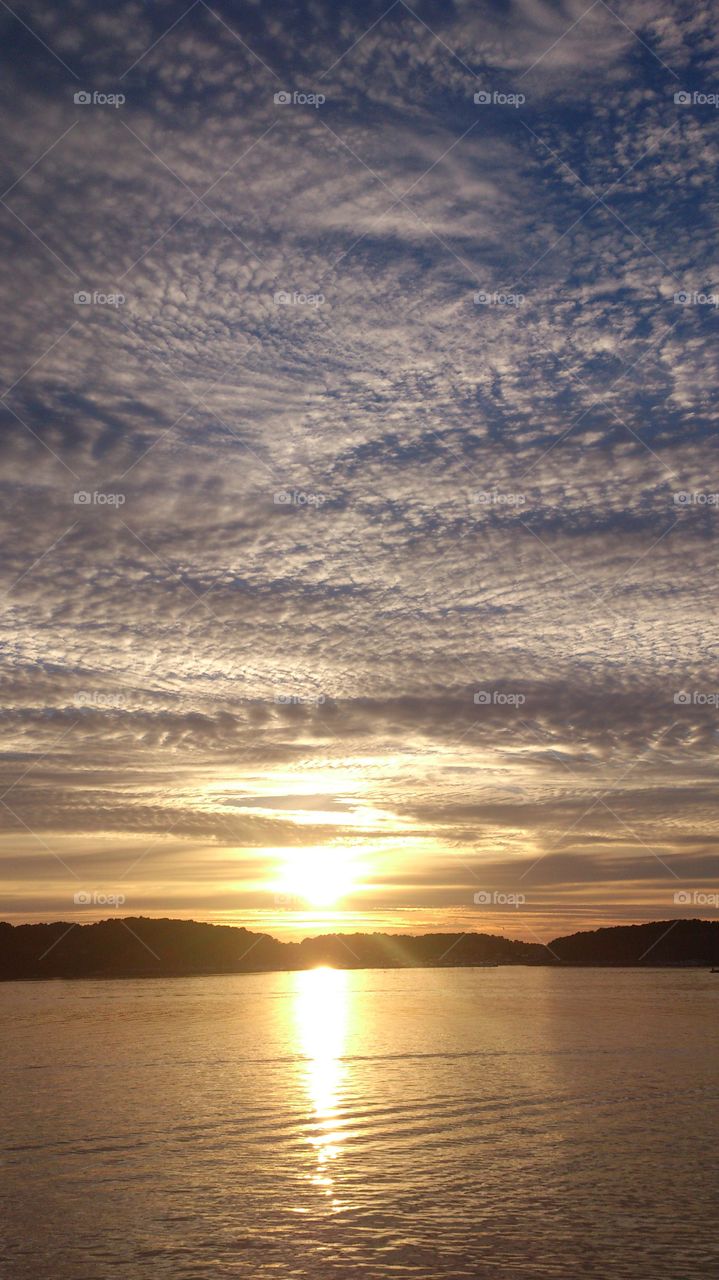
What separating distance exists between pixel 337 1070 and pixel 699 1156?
36.0 m

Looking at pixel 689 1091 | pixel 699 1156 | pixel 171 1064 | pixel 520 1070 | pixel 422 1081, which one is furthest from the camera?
pixel 171 1064

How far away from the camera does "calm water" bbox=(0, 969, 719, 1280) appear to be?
26109 mm

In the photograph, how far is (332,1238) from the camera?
2772 centimetres

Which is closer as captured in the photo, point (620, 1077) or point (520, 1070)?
point (620, 1077)

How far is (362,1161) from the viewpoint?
38.1 metres

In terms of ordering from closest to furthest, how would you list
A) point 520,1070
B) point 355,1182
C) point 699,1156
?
point 355,1182
point 699,1156
point 520,1070

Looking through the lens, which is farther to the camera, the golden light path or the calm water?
the golden light path

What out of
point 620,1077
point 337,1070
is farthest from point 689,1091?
point 337,1070

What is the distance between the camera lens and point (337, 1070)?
7012 cm

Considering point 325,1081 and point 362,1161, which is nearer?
point 362,1161

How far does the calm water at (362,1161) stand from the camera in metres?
26.1

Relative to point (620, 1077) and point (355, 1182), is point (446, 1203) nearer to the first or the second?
point (355, 1182)

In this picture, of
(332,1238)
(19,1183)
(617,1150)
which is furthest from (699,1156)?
(19,1183)

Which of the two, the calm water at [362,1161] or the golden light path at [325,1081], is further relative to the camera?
the golden light path at [325,1081]
